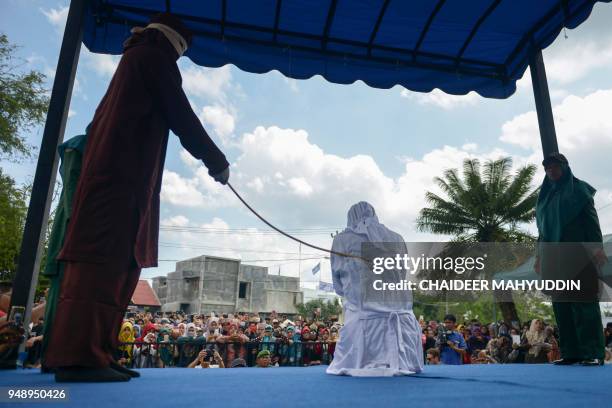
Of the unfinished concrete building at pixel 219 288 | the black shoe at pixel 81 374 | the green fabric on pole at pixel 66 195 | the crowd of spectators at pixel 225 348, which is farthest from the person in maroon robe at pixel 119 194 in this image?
the unfinished concrete building at pixel 219 288

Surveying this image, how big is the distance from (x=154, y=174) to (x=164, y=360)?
8458mm

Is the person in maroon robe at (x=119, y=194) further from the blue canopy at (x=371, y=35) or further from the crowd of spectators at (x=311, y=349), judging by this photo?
the crowd of spectators at (x=311, y=349)

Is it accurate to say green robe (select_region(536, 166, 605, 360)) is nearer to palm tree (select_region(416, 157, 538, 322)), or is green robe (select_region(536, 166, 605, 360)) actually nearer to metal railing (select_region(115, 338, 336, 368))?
metal railing (select_region(115, 338, 336, 368))

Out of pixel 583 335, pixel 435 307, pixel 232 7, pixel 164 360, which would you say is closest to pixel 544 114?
pixel 583 335

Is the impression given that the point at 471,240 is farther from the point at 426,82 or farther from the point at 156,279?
the point at 156,279

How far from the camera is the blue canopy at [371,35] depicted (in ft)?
16.4

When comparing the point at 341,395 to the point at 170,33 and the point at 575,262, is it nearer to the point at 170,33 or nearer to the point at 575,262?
the point at 170,33

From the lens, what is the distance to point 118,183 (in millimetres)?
2521

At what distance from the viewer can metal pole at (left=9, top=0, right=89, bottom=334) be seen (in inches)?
145

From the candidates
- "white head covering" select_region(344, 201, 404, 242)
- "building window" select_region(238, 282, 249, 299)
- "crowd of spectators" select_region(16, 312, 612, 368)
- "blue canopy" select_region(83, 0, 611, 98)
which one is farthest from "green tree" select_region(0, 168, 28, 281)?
"building window" select_region(238, 282, 249, 299)

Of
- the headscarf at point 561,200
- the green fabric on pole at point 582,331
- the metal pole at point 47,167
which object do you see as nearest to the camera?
the metal pole at point 47,167

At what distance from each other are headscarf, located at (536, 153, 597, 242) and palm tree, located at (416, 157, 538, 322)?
17.7 m

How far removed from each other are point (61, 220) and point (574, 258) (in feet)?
14.7

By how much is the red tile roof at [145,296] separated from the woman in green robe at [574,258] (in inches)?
1773
